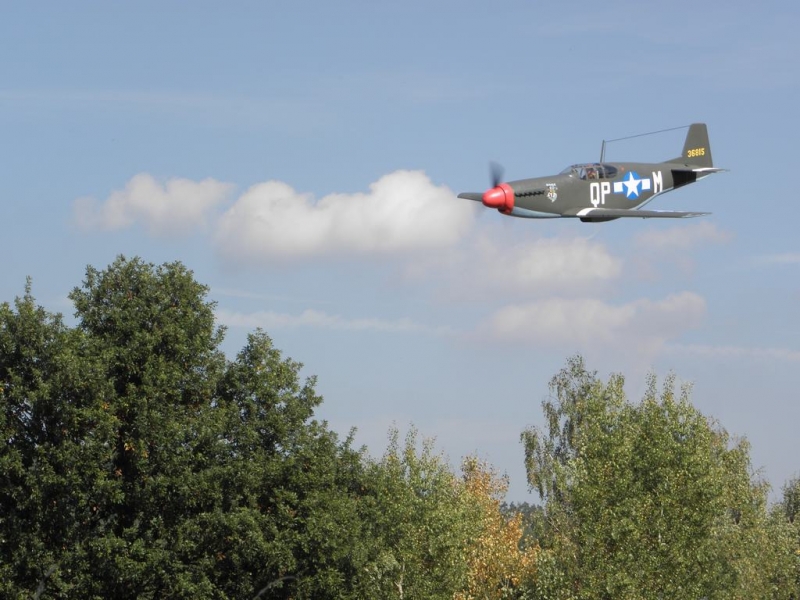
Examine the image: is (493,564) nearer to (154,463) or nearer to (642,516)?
(642,516)

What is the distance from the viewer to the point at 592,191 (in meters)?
40.2

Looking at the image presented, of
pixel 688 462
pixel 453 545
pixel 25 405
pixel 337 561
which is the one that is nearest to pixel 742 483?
pixel 688 462

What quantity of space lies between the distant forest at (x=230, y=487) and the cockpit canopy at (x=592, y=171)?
19.7m

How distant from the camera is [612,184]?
135 ft

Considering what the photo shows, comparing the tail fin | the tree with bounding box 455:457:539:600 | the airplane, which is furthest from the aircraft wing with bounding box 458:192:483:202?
the tree with bounding box 455:457:539:600

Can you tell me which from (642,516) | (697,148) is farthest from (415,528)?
(697,148)

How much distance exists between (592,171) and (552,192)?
7.99 feet

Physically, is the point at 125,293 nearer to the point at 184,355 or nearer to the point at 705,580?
the point at 184,355

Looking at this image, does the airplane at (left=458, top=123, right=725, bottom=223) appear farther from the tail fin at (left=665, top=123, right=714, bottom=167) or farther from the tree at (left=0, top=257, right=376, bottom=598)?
the tree at (left=0, top=257, right=376, bottom=598)

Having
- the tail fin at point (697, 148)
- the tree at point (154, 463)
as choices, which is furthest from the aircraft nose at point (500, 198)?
the tree at point (154, 463)

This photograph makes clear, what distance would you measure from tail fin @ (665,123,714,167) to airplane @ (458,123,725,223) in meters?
3.73

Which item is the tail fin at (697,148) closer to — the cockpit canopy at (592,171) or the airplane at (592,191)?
the airplane at (592,191)

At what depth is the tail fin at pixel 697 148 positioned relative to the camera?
4871 centimetres

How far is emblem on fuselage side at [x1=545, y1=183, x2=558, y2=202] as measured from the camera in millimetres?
38875
